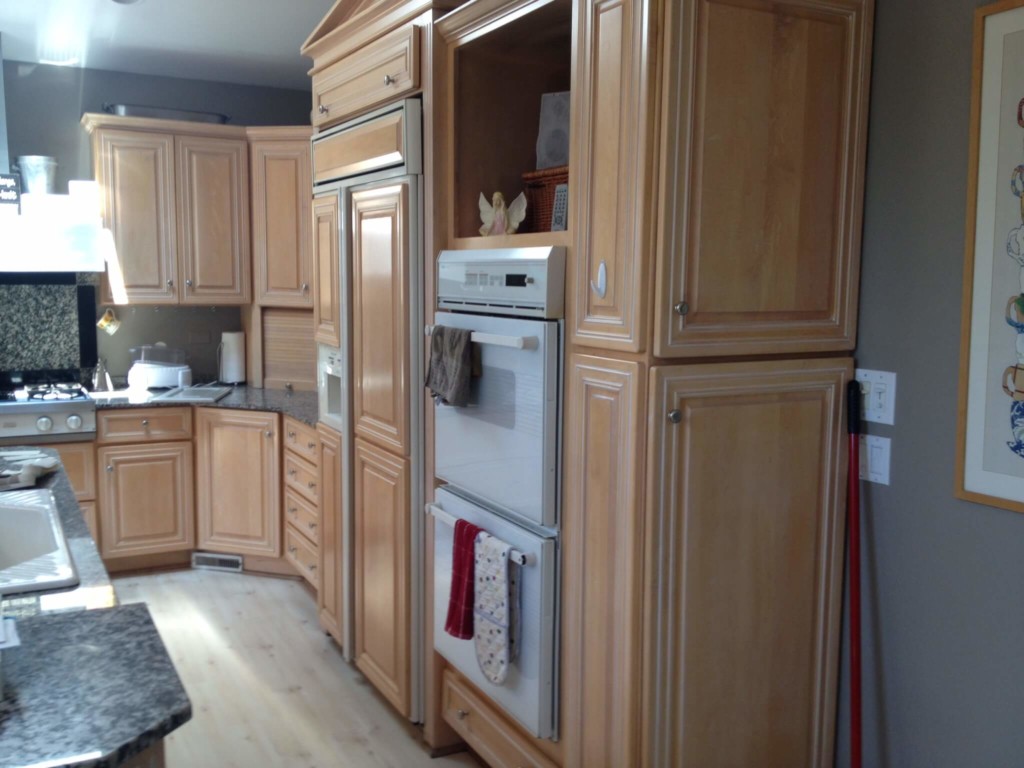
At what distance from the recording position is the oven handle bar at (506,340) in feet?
6.65

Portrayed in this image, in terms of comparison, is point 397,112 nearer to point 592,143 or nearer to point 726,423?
point 592,143

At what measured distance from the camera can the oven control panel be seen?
1973 millimetres

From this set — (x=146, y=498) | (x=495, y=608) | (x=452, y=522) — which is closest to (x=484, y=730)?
(x=495, y=608)

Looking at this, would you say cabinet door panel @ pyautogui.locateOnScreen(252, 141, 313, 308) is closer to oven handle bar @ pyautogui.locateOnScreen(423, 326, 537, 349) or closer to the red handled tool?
oven handle bar @ pyautogui.locateOnScreen(423, 326, 537, 349)

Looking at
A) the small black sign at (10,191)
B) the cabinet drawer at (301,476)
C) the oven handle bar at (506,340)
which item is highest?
the small black sign at (10,191)

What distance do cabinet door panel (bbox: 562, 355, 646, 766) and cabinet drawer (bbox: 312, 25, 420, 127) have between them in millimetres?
1072

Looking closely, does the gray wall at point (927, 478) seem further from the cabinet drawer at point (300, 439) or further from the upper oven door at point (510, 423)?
the cabinet drawer at point (300, 439)

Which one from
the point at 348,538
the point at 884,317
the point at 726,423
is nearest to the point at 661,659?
the point at 726,423

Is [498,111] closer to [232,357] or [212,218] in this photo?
[212,218]

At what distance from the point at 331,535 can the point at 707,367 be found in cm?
Result: 193

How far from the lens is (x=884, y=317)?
193 centimetres

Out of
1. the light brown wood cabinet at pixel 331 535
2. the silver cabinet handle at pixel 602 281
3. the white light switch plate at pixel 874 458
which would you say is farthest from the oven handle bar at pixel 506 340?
the light brown wood cabinet at pixel 331 535

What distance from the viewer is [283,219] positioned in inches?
175

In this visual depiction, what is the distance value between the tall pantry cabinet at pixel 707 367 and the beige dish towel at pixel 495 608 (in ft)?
0.55
